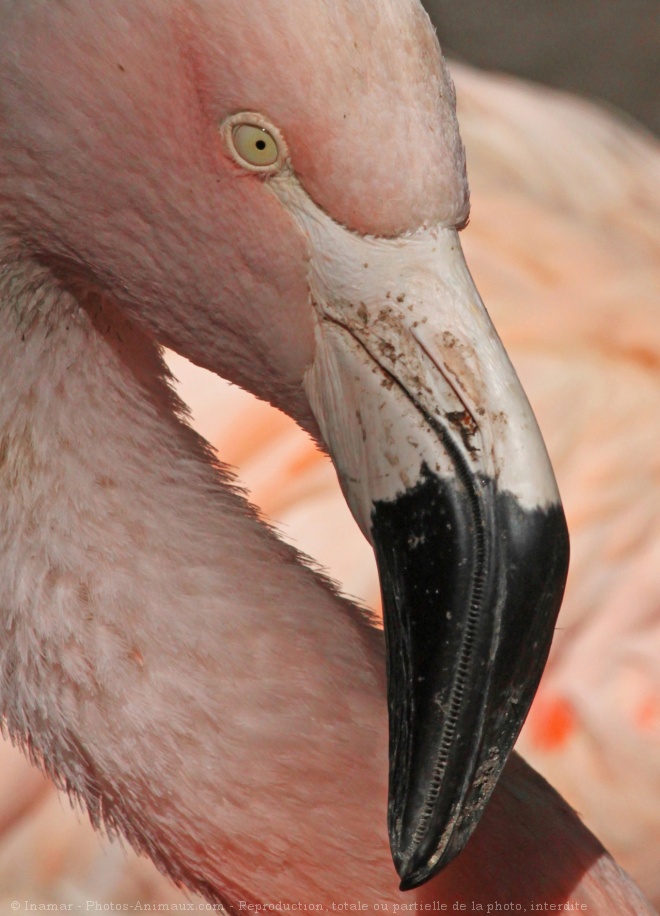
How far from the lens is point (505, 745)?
1420 millimetres

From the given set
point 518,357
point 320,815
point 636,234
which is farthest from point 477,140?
point 320,815

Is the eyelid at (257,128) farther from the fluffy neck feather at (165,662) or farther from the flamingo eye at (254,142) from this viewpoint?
the fluffy neck feather at (165,662)

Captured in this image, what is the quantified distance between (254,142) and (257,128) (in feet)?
0.05

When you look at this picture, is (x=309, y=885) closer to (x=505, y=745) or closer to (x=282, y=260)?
(x=505, y=745)

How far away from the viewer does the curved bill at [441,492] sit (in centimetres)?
133

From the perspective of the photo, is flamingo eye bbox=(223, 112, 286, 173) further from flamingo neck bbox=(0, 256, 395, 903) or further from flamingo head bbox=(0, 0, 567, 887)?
flamingo neck bbox=(0, 256, 395, 903)

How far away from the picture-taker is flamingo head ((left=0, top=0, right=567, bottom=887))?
1.28 metres

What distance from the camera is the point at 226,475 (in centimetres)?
179

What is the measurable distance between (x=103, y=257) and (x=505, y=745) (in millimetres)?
779

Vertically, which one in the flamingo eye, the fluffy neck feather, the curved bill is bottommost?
the fluffy neck feather

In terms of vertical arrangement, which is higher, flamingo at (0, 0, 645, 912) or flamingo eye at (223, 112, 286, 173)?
flamingo eye at (223, 112, 286, 173)

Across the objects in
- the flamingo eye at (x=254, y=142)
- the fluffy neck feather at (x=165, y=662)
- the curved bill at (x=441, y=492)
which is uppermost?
the flamingo eye at (x=254, y=142)

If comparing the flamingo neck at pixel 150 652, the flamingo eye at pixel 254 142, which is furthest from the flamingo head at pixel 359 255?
the flamingo neck at pixel 150 652

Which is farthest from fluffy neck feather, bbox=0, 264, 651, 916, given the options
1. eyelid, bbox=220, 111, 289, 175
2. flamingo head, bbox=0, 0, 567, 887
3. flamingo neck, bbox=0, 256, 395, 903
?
eyelid, bbox=220, 111, 289, 175
